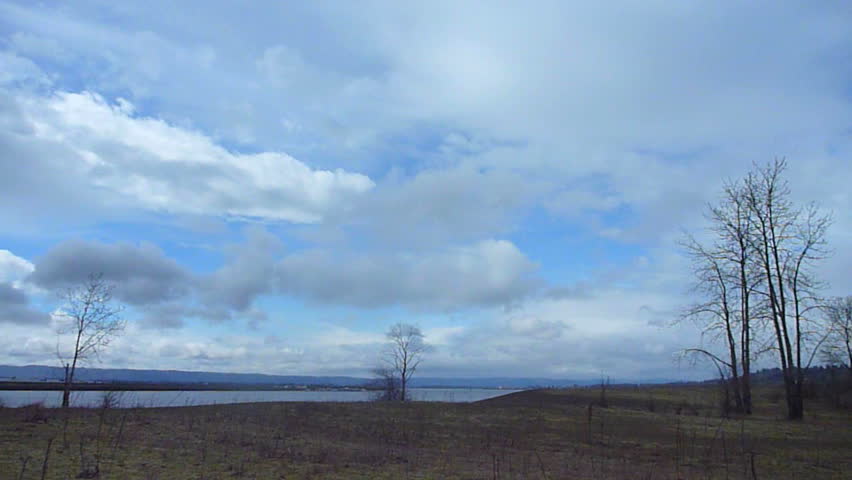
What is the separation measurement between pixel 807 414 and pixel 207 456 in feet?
115

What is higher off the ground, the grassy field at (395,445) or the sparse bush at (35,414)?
the sparse bush at (35,414)

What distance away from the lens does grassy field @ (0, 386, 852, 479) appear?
41.7ft

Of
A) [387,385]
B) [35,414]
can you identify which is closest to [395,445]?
[35,414]

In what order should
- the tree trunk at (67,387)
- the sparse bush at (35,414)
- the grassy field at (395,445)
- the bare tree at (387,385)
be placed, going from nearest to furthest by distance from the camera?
the grassy field at (395,445) → the sparse bush at (35,414) → the tree trunk at (67,387) → the bare tree at (387,385)

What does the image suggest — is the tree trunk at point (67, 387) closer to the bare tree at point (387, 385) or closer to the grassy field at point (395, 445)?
the grassy field at point (395, 445)

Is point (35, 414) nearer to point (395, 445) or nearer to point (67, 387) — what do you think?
point (395, 445)

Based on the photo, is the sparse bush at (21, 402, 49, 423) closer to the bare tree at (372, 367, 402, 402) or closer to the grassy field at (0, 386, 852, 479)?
the grassy field at (0, 386, 852, 479)

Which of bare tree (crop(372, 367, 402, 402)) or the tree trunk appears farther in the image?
bare tree (crop(372, 367, 402, 402))

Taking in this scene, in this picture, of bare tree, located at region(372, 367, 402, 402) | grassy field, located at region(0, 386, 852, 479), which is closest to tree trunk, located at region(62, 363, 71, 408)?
grassy field, located at region(0, 386, 852, 479)

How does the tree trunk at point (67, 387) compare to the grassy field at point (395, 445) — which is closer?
the grassy field at point (395, 445)

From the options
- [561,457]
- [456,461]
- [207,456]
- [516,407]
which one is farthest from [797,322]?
[207,456]

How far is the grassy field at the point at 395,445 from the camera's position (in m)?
12.7

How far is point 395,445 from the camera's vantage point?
58.9 ft

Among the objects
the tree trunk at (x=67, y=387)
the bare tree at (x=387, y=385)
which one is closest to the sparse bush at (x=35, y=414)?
the tree trunk at (x=67, y=387)
